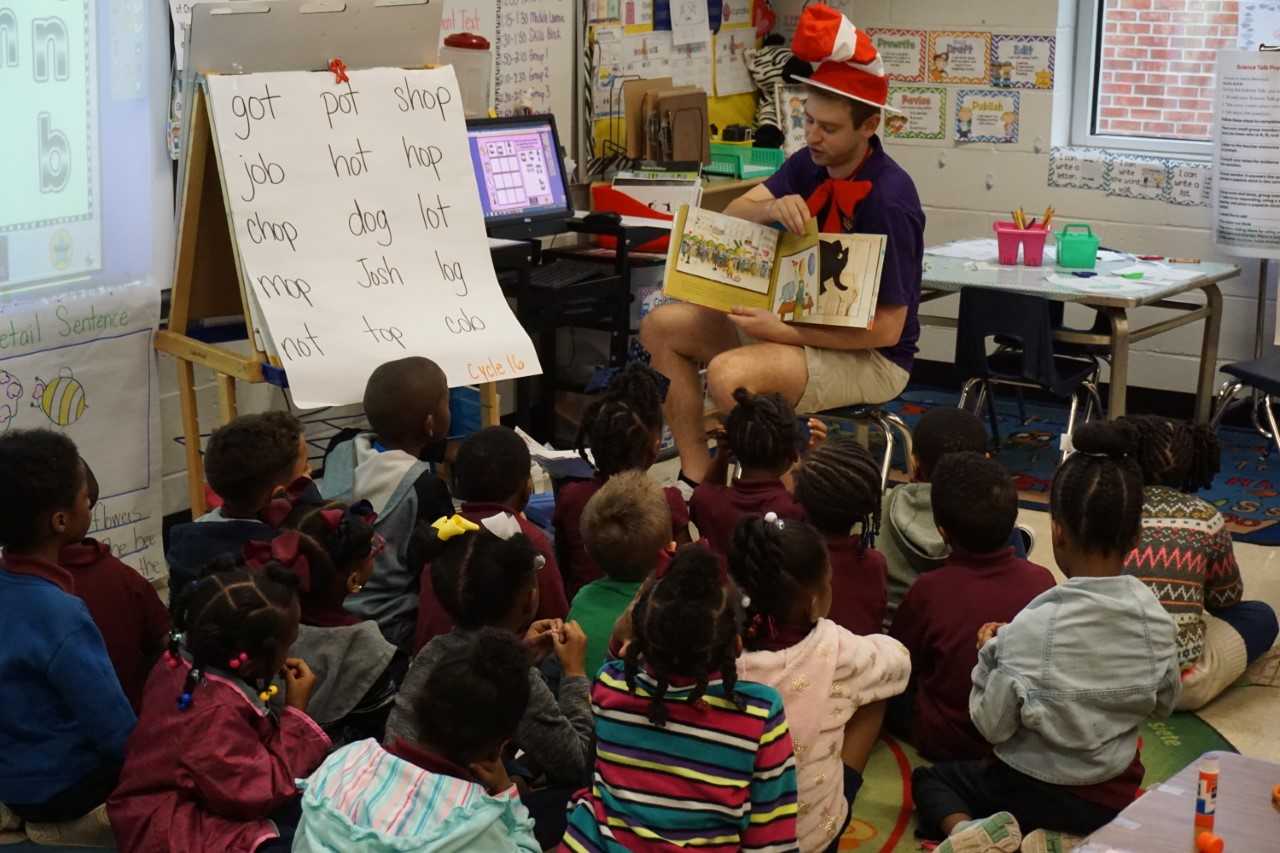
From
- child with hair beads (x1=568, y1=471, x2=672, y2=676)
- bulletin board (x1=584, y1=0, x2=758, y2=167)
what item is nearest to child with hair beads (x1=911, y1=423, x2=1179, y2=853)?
child with hair beads (x1=568, y1=471, x2=672, y2=676)

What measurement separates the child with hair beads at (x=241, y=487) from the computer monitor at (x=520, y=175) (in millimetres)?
1978

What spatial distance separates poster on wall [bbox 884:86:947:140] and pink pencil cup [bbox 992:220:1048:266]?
141 centimetres

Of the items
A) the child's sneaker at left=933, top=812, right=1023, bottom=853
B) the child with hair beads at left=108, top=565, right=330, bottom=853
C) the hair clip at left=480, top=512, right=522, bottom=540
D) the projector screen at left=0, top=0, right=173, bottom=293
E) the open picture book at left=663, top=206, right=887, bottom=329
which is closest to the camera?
the child with hair beads at left=108, top=565, right=330, bottom=853

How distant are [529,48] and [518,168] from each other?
0.53 m

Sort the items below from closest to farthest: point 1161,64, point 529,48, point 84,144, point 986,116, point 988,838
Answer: point 988,838, point 84,144, point 529,48, point 1161,64, point 986,116

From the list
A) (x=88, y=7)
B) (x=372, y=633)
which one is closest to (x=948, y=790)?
(x=372, y=633)

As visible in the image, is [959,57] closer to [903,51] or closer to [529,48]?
[903,51]

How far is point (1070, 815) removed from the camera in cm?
246

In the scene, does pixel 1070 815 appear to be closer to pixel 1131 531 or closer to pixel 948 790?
pixel 948 790

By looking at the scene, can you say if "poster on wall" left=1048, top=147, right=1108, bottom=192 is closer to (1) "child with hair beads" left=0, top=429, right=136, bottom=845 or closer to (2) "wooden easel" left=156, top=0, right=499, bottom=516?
(2) "wooden easel" left=156, top=0, right=499, bottom=516

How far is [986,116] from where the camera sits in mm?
5891

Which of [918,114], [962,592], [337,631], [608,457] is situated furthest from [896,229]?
[918,114]

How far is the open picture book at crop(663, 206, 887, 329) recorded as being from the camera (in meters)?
3.68

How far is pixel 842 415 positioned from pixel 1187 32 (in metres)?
2.76
